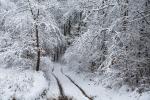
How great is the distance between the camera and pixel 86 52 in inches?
1116

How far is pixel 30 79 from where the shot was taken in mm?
23078

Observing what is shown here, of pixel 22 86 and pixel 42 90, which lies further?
pixel 42 90

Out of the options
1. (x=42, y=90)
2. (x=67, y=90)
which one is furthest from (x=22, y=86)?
(x=67, y=90)

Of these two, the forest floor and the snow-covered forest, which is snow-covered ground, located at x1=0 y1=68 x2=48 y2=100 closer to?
the snow-covered forest

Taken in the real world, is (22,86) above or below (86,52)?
below

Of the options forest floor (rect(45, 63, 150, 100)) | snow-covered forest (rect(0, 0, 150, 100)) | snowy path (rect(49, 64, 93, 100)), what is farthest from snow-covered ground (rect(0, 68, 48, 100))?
snowy path (rect(49, 64, 93, 100))

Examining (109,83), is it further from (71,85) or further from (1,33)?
(1,33)

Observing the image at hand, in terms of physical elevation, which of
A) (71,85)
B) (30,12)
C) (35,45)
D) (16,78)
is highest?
(30,12)

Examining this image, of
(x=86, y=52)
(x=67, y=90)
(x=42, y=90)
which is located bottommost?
(x=67, y=90)

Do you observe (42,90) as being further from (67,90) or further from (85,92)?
(85,92)

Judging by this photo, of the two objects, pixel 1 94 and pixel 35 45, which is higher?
pixel 35 45

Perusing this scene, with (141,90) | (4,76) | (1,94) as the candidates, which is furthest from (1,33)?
(141,90)

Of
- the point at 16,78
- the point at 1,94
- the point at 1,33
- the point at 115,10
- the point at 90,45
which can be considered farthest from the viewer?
the point at 1,33

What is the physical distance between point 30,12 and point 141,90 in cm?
1390
